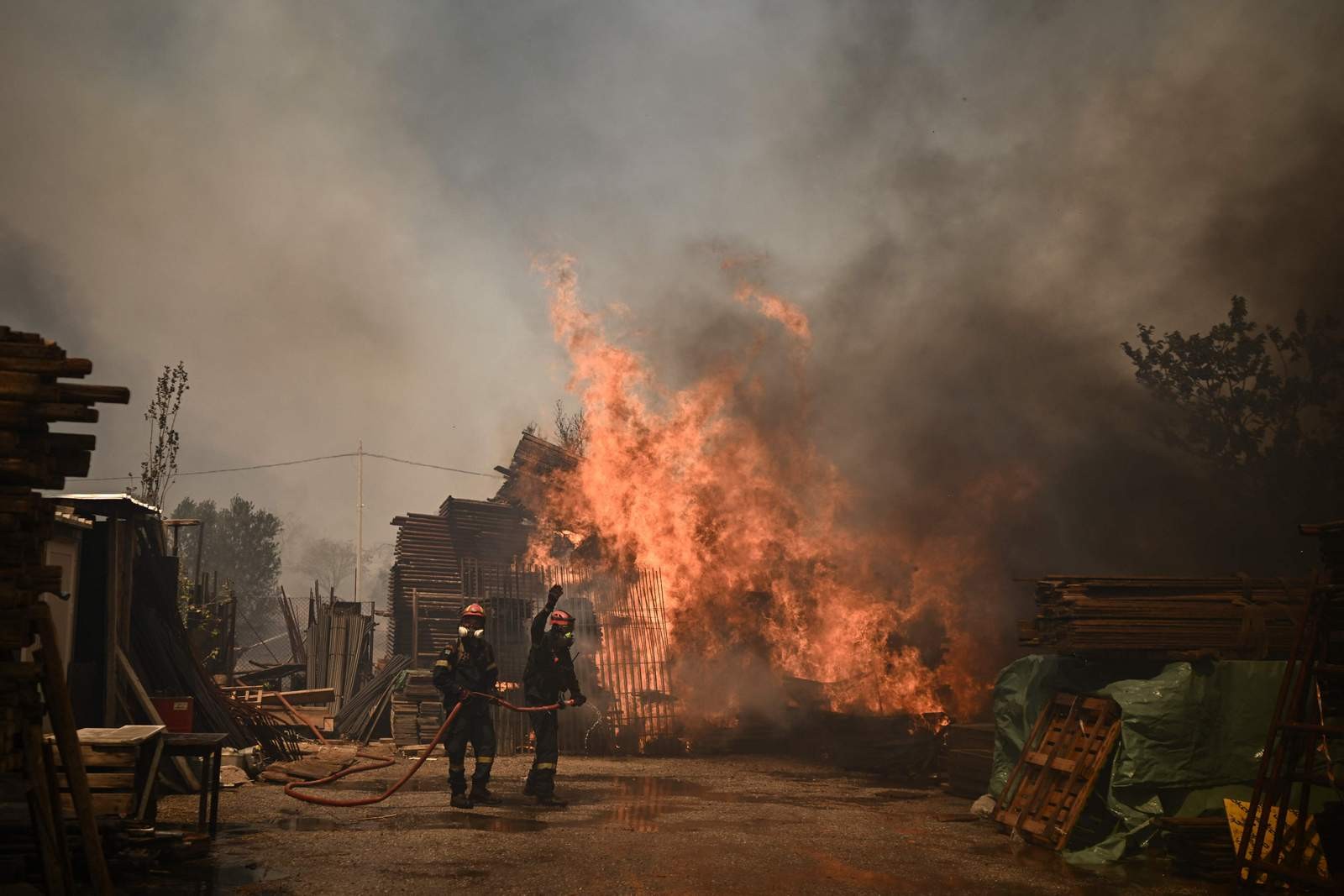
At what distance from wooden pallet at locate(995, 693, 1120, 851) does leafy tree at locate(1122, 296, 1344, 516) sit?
10124mm

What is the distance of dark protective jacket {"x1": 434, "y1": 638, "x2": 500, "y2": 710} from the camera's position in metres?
11.1

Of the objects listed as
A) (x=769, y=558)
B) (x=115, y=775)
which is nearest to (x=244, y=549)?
(x=769, y=558)

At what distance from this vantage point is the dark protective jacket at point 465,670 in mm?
11133

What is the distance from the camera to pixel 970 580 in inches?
723

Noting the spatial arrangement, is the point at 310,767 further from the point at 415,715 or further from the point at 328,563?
the point at 328,563

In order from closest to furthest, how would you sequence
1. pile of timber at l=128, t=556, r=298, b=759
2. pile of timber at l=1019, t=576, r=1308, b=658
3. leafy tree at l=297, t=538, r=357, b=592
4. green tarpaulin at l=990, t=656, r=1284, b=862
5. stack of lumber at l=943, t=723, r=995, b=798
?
1. green tarpaulin at l=990, t=656, r=1284, b=862
2. pile of timber at l=1019, t=576, r=1308, b=658
3. stack of lumber at l=943, t=723, r=995, b=798
4. pile of timber at l=128, t=556, r=298, b=759
5. leafy tree at l=297, t=538, r=357, b=592

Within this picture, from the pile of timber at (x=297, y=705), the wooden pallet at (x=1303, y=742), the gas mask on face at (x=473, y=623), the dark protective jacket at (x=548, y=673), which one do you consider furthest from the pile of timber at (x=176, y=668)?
the wooden pallet at (x=1303, y=742)

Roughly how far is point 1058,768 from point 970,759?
8.64ft

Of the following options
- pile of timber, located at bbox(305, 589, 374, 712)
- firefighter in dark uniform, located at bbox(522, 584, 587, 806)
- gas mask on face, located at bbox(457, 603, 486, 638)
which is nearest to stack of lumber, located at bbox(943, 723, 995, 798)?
firefighter in dark uniform, located at bbox(522, 584, 587, 806)

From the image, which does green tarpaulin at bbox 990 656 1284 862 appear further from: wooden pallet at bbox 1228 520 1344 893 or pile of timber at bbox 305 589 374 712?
pile of timber at bbox 305 589 374 712

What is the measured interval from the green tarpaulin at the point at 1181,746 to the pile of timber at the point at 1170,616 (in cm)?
42

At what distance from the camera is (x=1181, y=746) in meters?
8.97

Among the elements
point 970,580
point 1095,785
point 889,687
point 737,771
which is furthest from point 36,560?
point 970,580

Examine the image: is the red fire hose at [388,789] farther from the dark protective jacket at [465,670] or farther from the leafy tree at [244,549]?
the leafy tree at [244,549]
